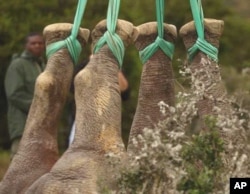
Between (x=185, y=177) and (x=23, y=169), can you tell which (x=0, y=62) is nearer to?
(x=23, y=169)

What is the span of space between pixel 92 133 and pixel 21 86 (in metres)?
4.71

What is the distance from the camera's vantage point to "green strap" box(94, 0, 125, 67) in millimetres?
4582

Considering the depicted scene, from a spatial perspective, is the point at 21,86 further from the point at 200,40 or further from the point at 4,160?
the point at 200,40

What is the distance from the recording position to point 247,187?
400 centimetres

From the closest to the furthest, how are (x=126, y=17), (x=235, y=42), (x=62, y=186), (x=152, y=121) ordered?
(x=62, y=186) → (x=152, y=121) → (x=126, y=17) → (x=235, y=42)

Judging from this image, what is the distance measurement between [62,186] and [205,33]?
2.98 feet

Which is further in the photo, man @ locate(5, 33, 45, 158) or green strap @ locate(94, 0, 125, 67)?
man @ locate(5, 33, 45, 158)

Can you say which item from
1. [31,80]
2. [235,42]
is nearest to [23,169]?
[31,80]

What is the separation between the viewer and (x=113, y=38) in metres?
4.58

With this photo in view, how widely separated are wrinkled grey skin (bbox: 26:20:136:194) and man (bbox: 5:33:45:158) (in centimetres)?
442

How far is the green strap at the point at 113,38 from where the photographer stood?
4.58 meters

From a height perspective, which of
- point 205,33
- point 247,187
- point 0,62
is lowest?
point 247,187

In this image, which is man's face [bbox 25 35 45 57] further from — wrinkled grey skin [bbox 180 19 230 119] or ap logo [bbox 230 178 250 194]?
ap logo [bbox 230 178 250 194]

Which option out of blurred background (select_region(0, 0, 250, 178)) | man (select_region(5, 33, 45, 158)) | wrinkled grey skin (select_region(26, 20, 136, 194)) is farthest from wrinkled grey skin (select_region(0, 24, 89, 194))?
blurred background (select_region(0, 0, 250, 178))
